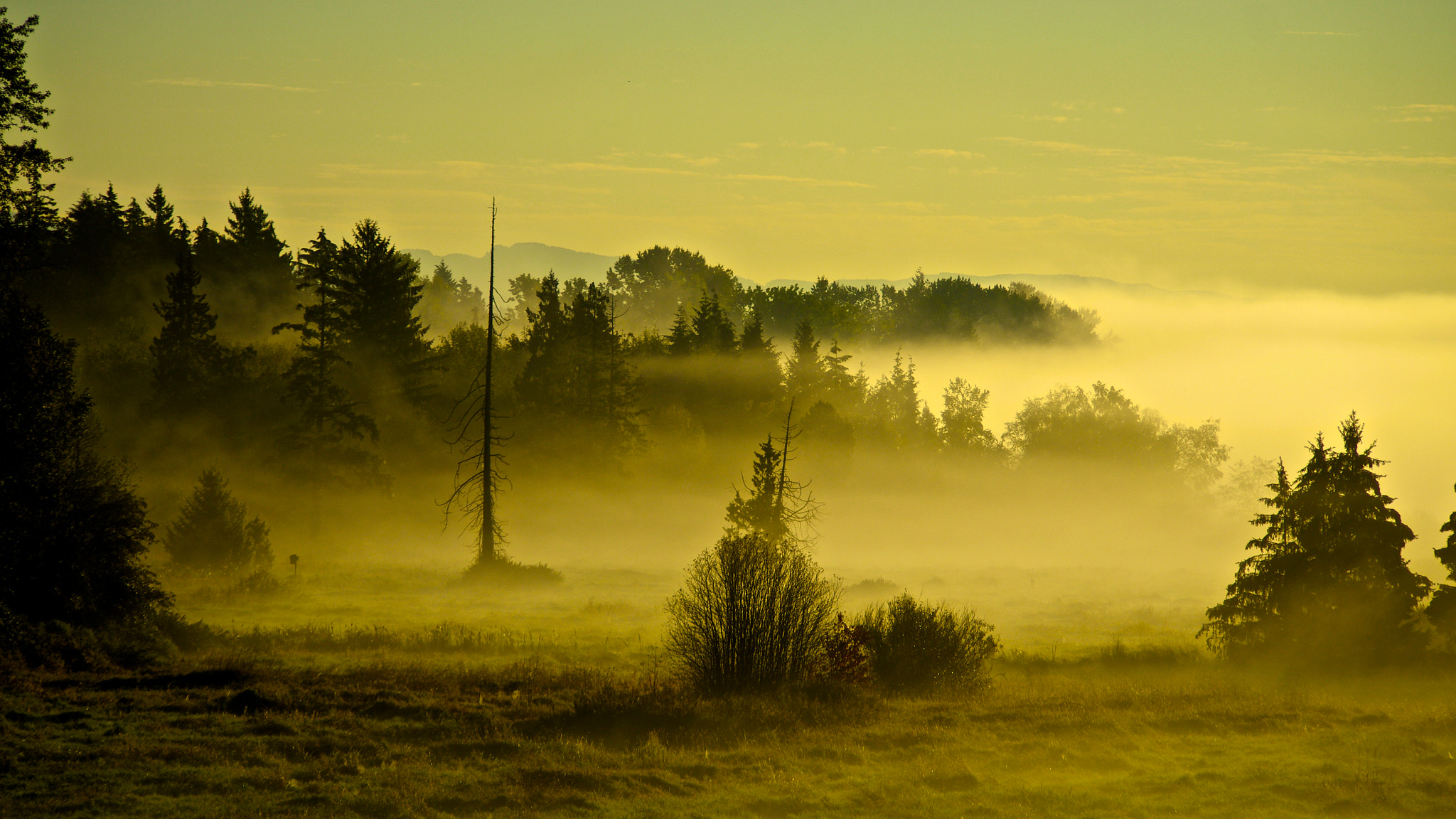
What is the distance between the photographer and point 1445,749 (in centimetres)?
1722

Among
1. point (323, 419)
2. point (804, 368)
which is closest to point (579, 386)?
point (323, 419)

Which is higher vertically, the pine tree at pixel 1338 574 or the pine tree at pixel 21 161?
the pine tree at pixel 21 161

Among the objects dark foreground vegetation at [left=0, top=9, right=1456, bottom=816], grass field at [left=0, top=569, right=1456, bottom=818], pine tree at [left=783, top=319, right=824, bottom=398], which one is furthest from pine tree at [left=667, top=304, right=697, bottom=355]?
grass field at [left=0, top=569, right=1456, bottom=818]

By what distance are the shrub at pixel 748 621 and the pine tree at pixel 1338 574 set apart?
53.8ft

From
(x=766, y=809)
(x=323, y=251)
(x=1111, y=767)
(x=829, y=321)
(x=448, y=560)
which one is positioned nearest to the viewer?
(x=766, y=809)

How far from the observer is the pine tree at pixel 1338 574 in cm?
2861

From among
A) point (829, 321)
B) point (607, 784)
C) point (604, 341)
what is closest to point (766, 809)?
point (607, 784)

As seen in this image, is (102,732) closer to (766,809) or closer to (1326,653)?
(766,809)

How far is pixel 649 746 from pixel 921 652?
31.4ft

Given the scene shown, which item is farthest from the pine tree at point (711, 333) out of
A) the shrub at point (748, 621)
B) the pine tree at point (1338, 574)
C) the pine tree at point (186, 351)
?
the shrub at point (748, 621)

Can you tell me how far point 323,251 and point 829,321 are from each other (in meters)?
78.9

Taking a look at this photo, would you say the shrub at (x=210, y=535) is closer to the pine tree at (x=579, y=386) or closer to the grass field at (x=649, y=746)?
the grass field at (x=649, y=746)

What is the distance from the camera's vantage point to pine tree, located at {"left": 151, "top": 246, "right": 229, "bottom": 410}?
197 feet

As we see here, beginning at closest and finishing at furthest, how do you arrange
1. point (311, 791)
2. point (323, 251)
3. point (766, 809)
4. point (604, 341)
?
point (311, 791) → point (766, 809) → point (323, 251) → point (604, 341)
